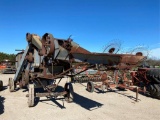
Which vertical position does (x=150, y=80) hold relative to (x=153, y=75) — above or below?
below

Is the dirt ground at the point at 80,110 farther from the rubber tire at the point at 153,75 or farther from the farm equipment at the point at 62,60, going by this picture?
the rubber tire at the point at 153,75

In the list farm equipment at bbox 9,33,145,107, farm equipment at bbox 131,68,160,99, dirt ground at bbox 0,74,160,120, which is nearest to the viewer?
farm equipment at bbox 9,33,145,107

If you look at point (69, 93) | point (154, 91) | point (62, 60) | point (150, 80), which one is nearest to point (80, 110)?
point (69, 93)

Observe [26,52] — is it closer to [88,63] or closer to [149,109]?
[88,63]

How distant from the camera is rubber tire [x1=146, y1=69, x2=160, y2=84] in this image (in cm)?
1077

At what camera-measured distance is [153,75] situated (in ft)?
36.5

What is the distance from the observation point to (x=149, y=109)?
819 centimetres

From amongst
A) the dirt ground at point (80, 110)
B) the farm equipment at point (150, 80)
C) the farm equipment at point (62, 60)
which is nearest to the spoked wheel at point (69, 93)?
the farm equipment at point (62, 60)

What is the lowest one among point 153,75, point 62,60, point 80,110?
point 80,110

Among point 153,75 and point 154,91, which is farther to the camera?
point 153,75

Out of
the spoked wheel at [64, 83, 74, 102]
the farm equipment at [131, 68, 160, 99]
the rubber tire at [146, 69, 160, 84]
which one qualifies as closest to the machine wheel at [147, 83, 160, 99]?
the farm equipment at [131, 68, 160, 99]

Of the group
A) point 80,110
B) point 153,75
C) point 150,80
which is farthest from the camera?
point 150,80

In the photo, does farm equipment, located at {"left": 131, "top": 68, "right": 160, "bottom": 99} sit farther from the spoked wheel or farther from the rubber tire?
the spoked wheel

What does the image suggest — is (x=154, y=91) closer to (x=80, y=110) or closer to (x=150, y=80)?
(x=150, y=80)
